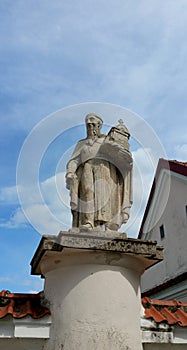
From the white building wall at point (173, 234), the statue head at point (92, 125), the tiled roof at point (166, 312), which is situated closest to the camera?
the tiled roof at point (166, 312)

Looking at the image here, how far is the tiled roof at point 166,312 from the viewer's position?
4355 millimetres

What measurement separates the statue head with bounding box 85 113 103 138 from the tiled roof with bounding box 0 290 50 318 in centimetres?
184

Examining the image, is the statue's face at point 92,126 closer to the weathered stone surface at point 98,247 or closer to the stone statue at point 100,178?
the stone statue at point 100,178

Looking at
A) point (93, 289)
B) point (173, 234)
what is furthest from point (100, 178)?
point (173, 234)

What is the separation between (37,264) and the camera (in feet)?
14.6

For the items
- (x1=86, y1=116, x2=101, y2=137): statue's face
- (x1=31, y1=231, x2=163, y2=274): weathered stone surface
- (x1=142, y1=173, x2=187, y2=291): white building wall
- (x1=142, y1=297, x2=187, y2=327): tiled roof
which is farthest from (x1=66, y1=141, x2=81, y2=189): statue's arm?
(x1=142, y1=173, x2=187, y2=291): white building wall

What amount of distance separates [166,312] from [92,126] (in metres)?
2.23

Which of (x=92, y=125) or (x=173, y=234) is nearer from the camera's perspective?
(x=92, y=125)

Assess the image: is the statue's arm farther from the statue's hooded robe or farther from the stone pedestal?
the stone pedestal

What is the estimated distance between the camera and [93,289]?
13.3 ft

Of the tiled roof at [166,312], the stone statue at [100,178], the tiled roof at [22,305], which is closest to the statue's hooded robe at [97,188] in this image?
the stone statue at [100,178]

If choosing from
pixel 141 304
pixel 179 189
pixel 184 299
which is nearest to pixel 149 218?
pixel 179 189

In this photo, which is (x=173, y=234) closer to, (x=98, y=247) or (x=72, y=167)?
(x=72, y=167)

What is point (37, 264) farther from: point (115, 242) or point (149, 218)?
point (149, 218)
